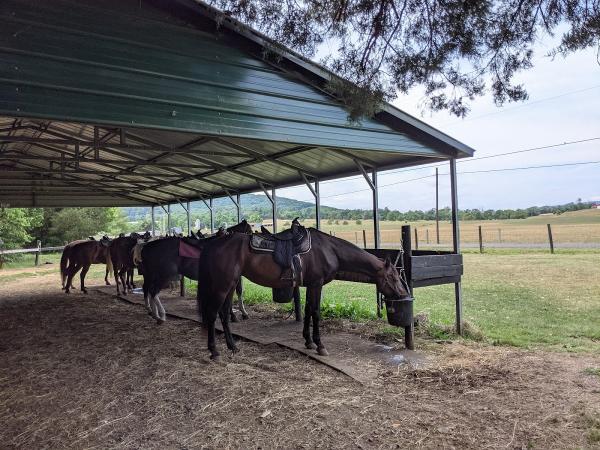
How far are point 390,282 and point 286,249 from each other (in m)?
1.32

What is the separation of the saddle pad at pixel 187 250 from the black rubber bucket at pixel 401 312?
134 inches

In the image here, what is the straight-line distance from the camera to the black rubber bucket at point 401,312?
4.68m

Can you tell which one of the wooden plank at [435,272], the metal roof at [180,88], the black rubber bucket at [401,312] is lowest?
the black rubber bucket at [401,312]

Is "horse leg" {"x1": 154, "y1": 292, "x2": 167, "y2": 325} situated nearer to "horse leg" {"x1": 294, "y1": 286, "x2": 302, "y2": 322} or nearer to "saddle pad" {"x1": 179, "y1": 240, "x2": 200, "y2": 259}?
"saddle pad" {"x1": 179, "y1": 240, "x2": 200, "y2": 259}

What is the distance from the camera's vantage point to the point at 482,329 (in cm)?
580

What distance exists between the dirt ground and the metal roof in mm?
2398

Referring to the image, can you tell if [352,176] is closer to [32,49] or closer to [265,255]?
[265,255]

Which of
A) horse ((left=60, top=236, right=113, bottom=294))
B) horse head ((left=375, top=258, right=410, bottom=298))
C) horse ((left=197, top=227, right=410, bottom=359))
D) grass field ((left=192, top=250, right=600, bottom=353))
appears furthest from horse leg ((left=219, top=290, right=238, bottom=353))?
horse ((left=60, top=236, right=113, bottom=294))

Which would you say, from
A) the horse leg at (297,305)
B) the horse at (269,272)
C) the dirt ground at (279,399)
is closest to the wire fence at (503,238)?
the horse leg at (297,305)

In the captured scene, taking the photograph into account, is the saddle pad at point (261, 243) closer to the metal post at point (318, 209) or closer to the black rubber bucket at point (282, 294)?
the black rubber bucket at point (282, 294)

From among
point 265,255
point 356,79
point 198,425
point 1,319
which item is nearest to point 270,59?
point 356,79

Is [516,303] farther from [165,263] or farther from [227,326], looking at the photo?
[165,263]

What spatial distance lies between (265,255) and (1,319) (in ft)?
17.8

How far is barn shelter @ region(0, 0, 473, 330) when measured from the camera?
330 cm
